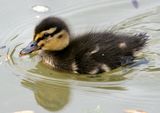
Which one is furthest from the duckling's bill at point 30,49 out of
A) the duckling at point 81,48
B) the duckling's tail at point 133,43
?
the duckling's tail at point 133,43

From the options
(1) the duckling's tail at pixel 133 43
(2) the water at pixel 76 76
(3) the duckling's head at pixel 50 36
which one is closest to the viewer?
(2) the water at pixel 76 76

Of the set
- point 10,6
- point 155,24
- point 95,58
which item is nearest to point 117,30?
point 155,24

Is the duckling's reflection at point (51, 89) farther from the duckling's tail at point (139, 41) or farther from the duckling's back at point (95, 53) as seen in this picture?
the duckling's tail at point (139, 41)

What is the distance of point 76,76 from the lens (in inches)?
151

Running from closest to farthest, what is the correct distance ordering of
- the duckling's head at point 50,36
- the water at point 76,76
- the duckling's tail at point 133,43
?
the water at point 76,76
the duckling's head at point 50,36
the duckling's tail at point 133,43

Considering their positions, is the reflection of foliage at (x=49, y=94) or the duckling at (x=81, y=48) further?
the duckling at (x=81, y=48)

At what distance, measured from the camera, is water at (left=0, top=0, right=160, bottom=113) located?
3.46 m

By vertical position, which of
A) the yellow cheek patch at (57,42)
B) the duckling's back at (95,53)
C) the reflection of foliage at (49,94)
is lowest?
the reflection of foliage at (49,94)

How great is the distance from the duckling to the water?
7cm

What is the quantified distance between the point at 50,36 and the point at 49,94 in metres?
0.44

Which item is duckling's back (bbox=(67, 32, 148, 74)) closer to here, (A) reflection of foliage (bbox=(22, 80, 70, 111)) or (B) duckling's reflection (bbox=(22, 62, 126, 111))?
(B) duckling's reflection (bbox=(22, 62, 126, 111))

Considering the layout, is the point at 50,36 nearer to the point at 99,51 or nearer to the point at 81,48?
the point at 81,48

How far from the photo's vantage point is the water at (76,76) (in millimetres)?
3459

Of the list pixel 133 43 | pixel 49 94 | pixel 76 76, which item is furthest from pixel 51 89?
pixel 133 43
